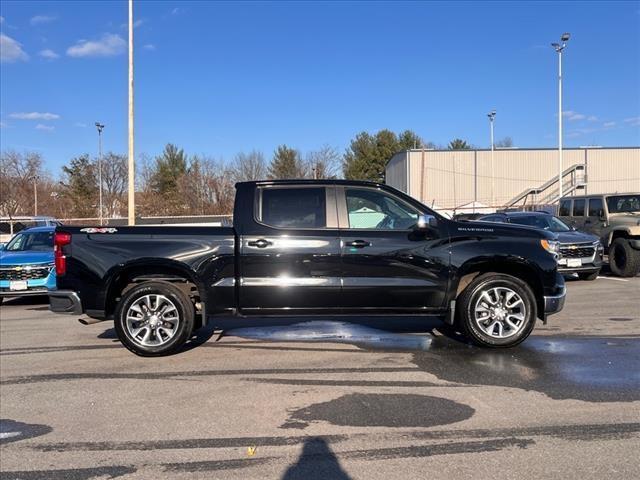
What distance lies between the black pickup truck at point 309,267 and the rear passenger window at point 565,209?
1055cm

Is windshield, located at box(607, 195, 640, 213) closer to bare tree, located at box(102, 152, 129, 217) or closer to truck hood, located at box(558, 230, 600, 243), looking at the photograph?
truck hood, located at box(558, 230, 600, 243)

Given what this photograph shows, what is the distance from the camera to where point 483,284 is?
6688 mm

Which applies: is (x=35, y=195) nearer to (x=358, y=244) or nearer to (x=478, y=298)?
(x=358, y=244)

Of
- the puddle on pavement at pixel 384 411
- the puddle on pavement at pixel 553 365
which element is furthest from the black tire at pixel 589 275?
the puddle on pavement at pixel 384 411

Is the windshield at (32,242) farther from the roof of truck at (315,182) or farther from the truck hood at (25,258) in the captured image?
the roof of truck at (315,182)

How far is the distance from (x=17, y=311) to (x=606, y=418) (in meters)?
11.0

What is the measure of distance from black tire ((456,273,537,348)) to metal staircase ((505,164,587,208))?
5676 cm

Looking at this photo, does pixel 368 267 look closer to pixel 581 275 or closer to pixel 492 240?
pixel 492 240

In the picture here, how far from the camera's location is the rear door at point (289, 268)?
6484mm

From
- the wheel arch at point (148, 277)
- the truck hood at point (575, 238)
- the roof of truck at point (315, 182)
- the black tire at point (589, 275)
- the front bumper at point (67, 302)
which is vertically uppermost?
the roof of truck at point (315, 182)

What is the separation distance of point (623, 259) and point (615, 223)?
0.92 m

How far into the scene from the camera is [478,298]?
6.70m

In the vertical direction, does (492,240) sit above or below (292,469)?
above

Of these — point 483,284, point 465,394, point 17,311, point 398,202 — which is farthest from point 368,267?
point 17,311
